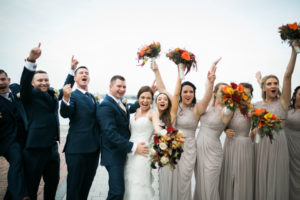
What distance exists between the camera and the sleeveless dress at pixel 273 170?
397 cm

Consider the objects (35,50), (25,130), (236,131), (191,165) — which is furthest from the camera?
(236,131)

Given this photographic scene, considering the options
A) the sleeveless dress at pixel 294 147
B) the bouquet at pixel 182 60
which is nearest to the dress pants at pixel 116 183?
the bouquet at pixel 182 60

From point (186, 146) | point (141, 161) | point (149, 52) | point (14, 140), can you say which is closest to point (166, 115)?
point (186, 146)

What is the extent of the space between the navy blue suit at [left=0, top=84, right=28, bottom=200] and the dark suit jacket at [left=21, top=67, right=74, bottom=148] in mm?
255

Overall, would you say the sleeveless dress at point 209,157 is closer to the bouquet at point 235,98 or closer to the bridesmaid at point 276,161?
the bouquet at point 235,98

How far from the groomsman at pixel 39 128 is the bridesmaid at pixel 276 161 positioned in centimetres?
438

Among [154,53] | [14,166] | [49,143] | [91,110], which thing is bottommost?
[14,166]

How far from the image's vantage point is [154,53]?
4.36 m

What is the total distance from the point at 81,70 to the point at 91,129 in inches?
47.8

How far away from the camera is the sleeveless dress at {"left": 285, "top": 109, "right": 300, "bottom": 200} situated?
14.0 feet

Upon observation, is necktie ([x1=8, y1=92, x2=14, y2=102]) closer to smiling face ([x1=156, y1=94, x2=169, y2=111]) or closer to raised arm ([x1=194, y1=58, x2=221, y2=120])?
smiling face ([x1=156, y1=94, x2=169, y2=111])

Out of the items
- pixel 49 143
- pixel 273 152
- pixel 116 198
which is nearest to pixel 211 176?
pixel 273 152

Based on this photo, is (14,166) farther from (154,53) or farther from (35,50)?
(154,53)

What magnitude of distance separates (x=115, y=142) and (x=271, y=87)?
146 inches
